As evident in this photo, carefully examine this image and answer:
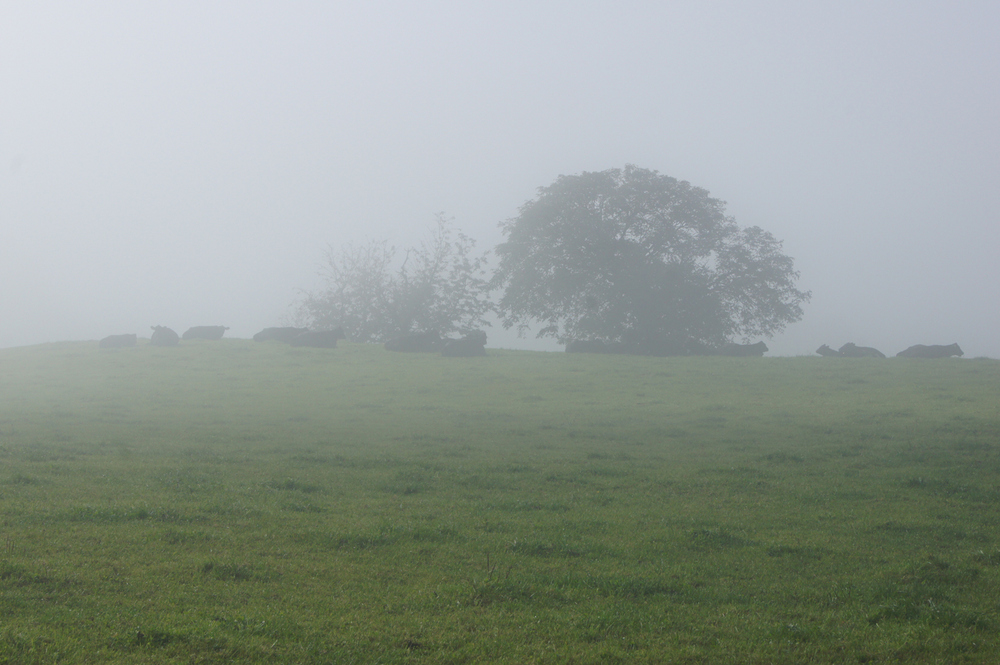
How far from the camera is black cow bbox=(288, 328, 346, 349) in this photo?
5147 centimetres

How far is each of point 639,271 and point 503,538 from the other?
43.8 m

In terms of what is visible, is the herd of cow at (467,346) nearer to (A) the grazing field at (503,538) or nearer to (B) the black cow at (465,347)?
(B) the black cow at (465,347)

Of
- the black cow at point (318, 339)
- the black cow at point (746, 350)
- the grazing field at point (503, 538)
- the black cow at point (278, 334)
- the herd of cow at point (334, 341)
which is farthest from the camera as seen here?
the black cow at point (278, 334)

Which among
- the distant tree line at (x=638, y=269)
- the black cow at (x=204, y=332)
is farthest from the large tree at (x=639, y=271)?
the black cow at (x=204, y=332)

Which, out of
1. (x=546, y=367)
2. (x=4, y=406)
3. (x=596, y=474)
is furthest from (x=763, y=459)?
(x=4, y=406)

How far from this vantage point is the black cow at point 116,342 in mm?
51688

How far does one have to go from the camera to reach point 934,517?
12.0 m

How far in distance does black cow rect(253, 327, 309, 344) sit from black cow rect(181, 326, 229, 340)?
10.7 feet

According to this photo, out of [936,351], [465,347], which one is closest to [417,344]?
[465,347]

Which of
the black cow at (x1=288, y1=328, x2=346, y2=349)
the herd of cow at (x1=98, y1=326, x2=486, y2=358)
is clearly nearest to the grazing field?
the herd of cow at (x1=98, y1=326, x2=486, y2=358)

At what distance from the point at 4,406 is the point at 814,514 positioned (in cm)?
2980

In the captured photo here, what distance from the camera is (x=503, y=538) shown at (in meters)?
10.5

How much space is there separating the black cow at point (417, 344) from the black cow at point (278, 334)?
856 cm

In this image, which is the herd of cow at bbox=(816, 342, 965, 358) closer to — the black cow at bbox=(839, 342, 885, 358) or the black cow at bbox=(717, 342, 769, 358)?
the black cow at bbox=(839, 342, 885, 358)
